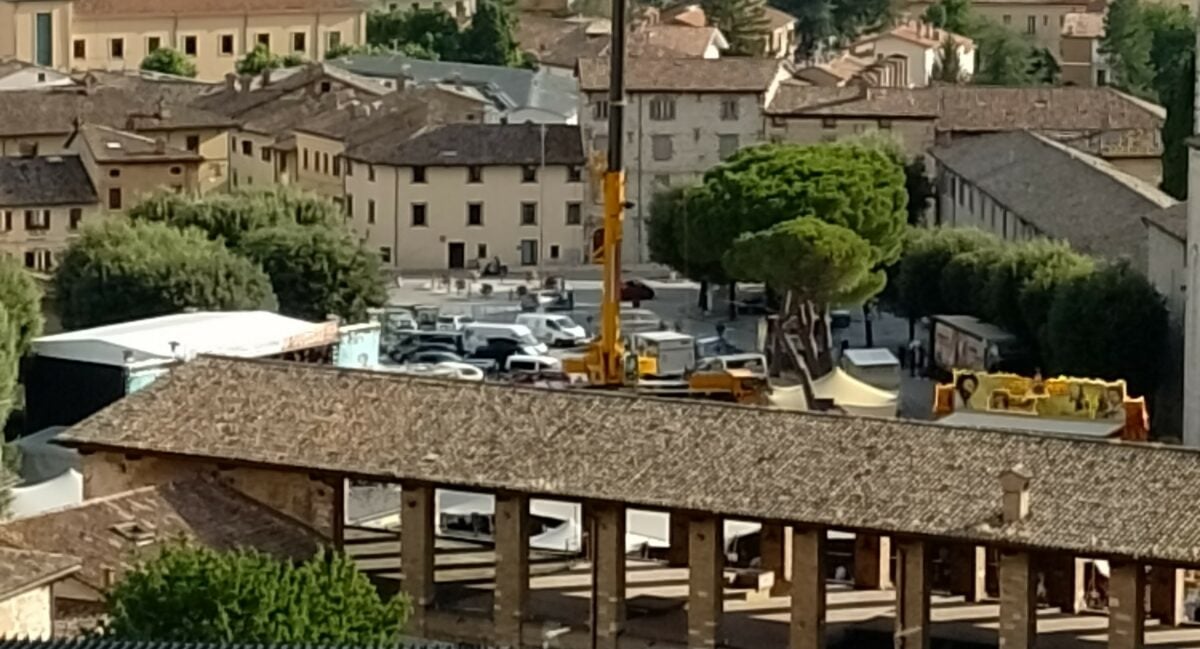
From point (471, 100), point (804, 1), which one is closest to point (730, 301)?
point (471, 100)

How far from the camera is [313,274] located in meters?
51.6

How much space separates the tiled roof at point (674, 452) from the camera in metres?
26.4

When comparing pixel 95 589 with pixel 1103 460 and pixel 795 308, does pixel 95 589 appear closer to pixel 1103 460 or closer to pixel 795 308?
pixel 1103 460

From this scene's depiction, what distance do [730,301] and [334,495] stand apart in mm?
28311

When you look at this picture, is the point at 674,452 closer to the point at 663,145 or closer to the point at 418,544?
the point at 418,544

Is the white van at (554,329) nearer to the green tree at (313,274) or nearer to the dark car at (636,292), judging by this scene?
the green tree at (313,274)

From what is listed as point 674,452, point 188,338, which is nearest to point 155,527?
point 674,452

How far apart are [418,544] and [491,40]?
61.4 m

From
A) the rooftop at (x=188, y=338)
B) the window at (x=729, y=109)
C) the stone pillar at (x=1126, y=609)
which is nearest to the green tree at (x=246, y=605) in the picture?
the stone pillar at (x=1126, y=609)

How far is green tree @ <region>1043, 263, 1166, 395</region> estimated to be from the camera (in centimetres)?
4444

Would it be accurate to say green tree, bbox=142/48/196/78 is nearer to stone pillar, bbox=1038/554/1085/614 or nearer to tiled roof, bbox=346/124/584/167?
tiled roof, bbox=346/124/584/167

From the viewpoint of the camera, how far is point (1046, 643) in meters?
27.5

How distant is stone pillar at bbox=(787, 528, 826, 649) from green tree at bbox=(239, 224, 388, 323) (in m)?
24.8

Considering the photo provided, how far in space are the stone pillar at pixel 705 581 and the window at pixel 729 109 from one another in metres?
36.7
